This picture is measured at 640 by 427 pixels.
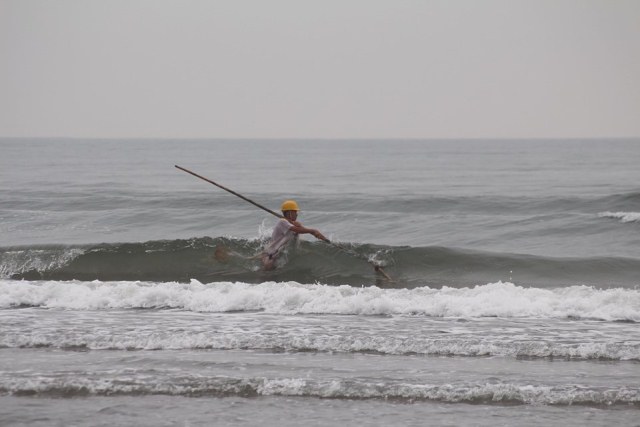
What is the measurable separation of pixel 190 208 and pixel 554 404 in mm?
21339

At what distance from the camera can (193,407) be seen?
777 centimetres

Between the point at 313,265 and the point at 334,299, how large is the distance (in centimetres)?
466

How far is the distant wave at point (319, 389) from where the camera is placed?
7.89 metres

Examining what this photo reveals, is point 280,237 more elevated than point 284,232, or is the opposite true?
point 284,232

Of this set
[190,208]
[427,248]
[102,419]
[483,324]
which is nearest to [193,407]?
[102,419]

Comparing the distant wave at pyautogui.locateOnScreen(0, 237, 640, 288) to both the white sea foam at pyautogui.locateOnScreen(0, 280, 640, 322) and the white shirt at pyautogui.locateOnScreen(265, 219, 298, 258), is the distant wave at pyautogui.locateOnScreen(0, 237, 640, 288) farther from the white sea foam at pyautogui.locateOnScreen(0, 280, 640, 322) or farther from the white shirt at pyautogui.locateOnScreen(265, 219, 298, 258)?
the white sea foam at pyautogui.locateOnScreen(0, 280, 640, 322)

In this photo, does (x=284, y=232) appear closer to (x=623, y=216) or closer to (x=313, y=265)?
(x=313, y=265)

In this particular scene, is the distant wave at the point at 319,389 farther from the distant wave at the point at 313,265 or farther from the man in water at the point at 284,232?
the distant wave at the point at 313,265

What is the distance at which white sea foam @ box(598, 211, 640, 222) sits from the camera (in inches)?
907

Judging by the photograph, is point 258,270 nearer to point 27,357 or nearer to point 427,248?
point 427,248

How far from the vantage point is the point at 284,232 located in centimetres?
A: 1580

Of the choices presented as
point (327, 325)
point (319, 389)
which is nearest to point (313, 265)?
point (327, 325)

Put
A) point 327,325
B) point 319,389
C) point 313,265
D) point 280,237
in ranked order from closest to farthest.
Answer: point 319,389 < point 327,325 < point 280,237 < point 313,265

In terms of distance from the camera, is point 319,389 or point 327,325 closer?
point 319,389
